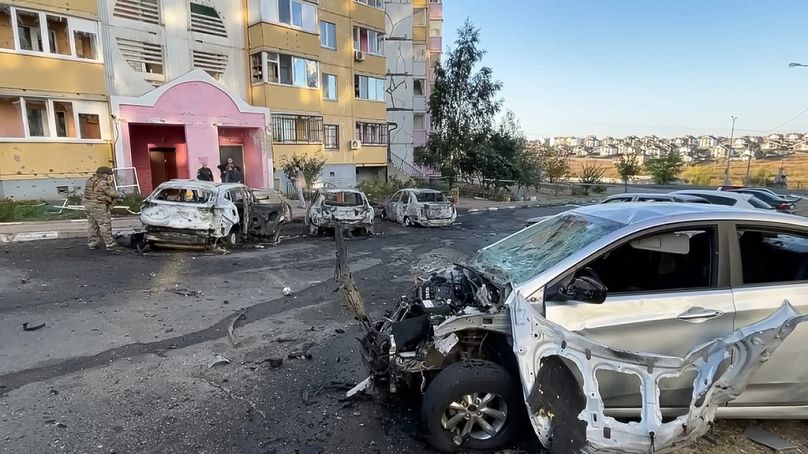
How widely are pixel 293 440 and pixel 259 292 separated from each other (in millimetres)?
4247

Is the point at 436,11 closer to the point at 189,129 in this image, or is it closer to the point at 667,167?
the point at 667,167

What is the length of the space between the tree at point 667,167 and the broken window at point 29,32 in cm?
4768

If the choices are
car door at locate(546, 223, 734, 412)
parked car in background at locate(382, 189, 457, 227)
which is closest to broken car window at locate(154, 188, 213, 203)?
parked car in background at locate(382, 189, 457, 227)

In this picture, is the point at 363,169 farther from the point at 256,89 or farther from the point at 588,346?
the point at 588,346

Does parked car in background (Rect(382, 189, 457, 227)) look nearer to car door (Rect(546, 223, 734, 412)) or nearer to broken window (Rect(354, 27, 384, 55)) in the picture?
car door (Rect(546, 223, 734, 412))

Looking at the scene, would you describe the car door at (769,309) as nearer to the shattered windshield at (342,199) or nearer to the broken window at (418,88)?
the shattered windshield at (342,199)

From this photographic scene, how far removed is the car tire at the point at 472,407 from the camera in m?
2.95

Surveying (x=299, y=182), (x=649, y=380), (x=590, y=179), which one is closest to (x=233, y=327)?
(x=649, y=380)

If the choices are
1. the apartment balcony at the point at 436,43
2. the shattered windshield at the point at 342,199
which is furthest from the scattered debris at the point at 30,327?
the apartment balcony at the point at 436,43

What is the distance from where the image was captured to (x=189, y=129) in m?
18.8

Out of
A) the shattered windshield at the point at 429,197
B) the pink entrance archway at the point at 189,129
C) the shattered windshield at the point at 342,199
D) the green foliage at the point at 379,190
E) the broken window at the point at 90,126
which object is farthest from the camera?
the green foliage at the point at 379,190

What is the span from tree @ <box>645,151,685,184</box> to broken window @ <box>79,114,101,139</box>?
46.0 m

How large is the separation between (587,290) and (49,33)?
824 inches

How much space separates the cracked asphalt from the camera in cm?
321
